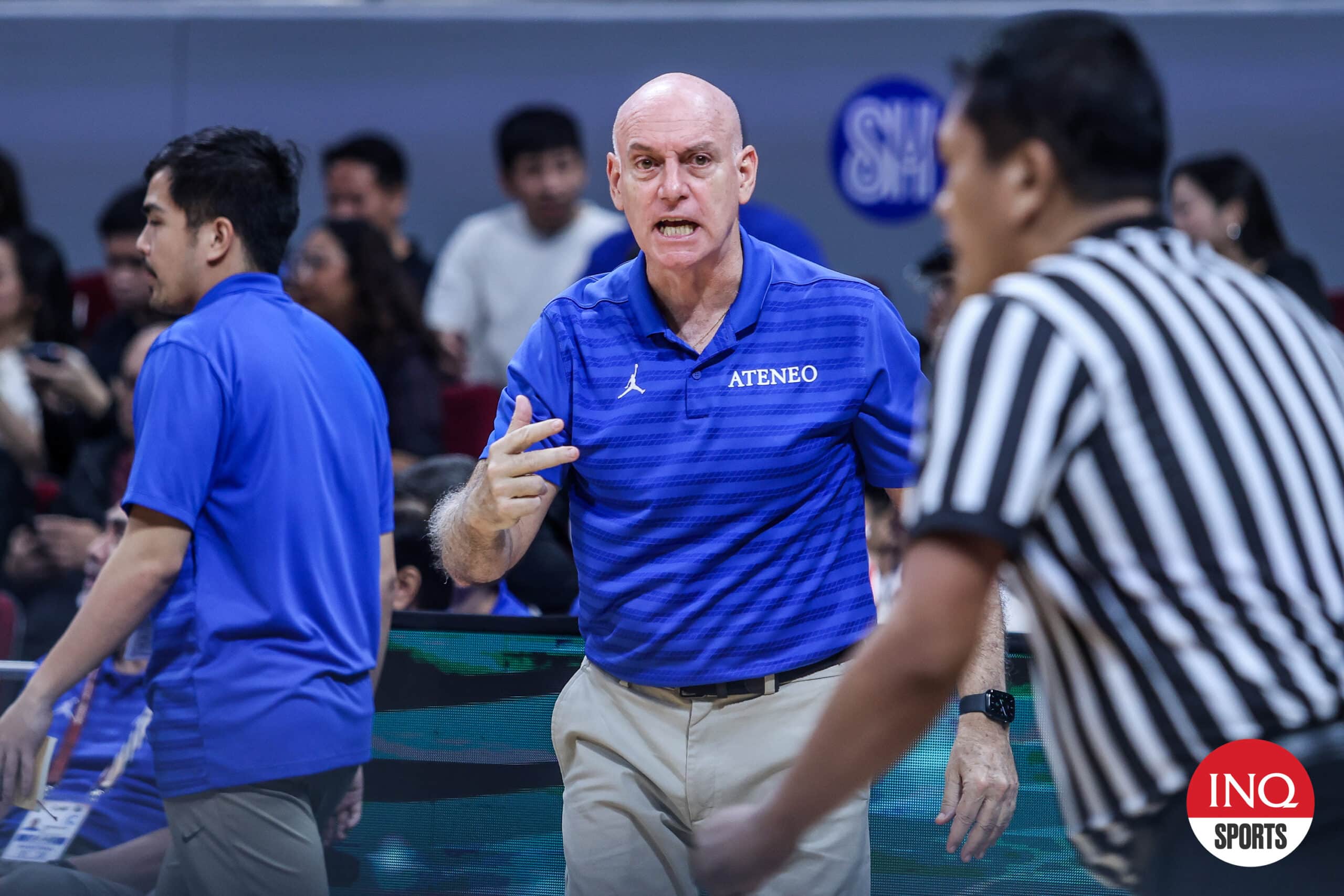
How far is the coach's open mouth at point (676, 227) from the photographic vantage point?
8.29 ft

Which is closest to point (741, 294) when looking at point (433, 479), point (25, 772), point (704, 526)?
point (704, 526)

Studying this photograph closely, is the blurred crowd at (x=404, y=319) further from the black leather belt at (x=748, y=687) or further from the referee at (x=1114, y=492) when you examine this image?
the referee at (x=1114, y=492)

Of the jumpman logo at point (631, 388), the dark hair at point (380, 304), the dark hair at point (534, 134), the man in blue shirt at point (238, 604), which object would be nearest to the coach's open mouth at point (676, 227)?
the jumpman logo at point (631, 388)

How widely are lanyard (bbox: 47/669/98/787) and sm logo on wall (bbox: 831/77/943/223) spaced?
4.51 metres

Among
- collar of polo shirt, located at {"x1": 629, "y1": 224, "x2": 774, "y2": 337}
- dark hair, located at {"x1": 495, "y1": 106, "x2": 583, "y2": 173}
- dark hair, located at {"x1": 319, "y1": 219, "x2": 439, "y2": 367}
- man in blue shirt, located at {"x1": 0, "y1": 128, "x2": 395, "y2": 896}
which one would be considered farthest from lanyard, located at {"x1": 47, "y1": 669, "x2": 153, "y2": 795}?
dark hair, located at {"x1": 495, "y1": 106, "x2": 583, "y2": 173}

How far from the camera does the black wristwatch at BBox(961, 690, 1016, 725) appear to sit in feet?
7.97

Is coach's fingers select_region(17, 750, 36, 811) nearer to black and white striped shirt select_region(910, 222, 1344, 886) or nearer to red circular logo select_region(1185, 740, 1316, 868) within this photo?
black and white striped shirt select_region(910, 222, 1344, 886)

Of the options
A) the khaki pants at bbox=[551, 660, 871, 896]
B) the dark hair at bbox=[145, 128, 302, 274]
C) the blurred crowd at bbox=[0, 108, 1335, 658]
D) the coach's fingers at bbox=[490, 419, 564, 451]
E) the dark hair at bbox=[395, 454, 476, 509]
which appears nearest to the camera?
the coach's fingers at bbox=[490, 419, 564, 451]

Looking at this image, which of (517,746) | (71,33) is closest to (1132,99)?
(517,746)

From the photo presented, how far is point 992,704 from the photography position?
7.97 ft

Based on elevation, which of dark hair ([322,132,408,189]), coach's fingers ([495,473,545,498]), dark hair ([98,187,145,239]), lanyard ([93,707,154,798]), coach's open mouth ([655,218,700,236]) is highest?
dark hair ([322,132,408,189])

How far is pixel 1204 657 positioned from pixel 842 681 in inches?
12.9

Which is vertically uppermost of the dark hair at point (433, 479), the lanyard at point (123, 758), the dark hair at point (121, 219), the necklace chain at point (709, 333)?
the dark hair at point (121, 219)

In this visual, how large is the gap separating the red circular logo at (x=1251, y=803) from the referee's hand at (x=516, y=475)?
1.00 m
